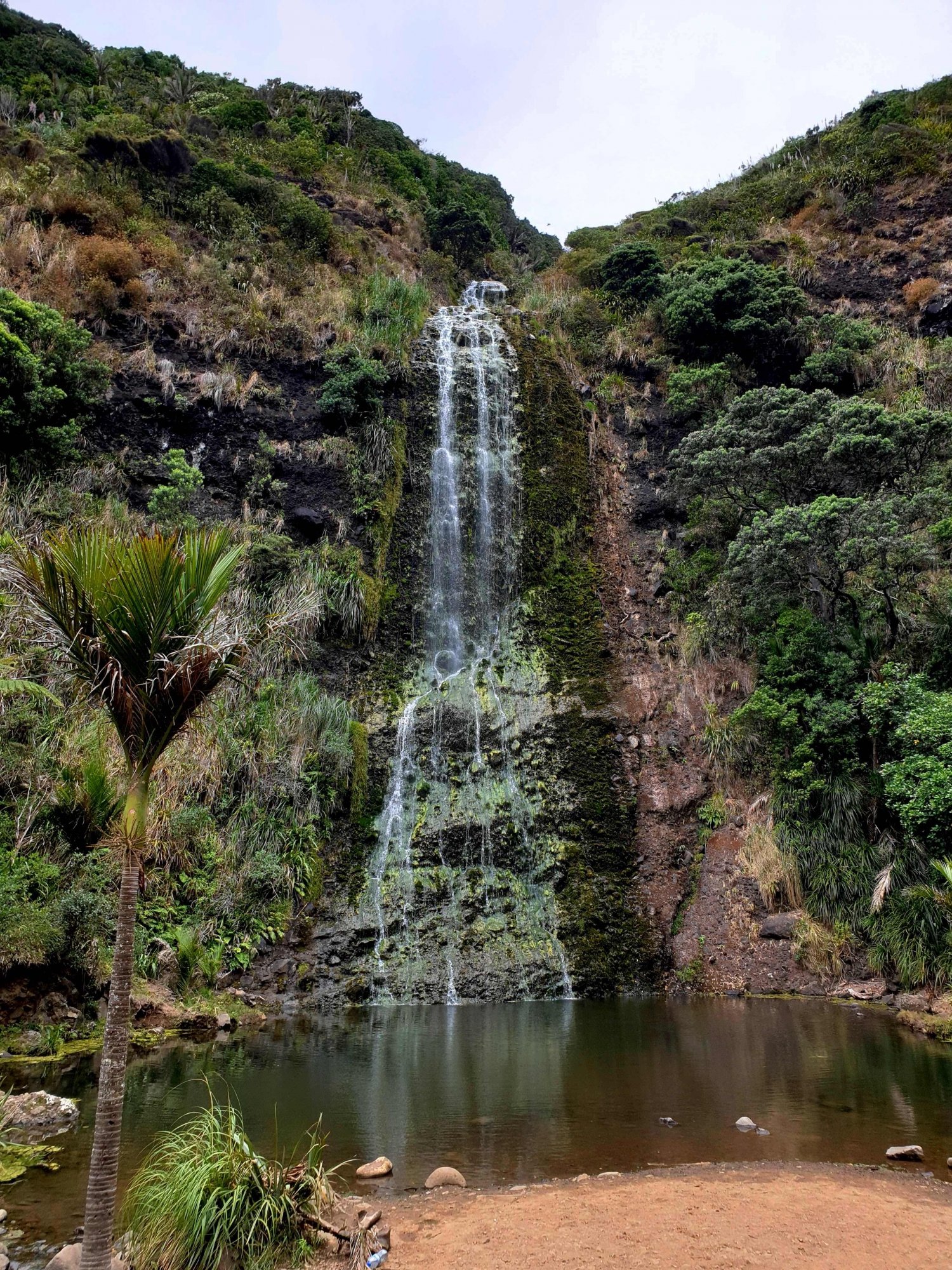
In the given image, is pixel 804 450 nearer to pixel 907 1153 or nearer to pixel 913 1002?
pixel 913 1002

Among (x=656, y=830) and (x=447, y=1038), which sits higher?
(x=656, y=830)

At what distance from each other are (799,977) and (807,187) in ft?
88.4

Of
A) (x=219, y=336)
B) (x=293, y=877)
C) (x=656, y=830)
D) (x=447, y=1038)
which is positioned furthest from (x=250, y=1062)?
(x=219, y=336)

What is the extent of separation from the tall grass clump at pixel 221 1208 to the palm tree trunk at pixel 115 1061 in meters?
0.29

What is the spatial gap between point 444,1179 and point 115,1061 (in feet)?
8.62

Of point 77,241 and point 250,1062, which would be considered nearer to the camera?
point 250,1062

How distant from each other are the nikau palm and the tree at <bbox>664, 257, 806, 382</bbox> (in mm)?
21897

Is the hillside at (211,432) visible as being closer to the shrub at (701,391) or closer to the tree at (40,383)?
the tree at (40,383)

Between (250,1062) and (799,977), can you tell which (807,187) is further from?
(250,1062)

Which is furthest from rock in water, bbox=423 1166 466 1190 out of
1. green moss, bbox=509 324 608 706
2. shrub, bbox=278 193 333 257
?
shrub, bbox=278 193 333 257

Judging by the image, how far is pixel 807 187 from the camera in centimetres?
2756

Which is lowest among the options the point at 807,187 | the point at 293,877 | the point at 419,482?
the point at 293,877

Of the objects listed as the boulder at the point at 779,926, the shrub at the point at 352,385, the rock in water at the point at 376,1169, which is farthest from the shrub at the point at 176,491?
the rock in water at the point at 376,1169

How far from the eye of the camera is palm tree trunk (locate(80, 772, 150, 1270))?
3.21 meters
